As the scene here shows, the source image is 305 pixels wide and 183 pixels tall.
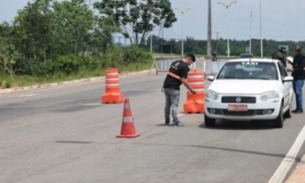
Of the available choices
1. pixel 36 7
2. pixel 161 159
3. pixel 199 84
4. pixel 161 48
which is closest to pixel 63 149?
pixel 161 159

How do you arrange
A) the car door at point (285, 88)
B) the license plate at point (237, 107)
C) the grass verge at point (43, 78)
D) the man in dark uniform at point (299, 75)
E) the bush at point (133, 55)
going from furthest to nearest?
the bush at point (133, 55), the grass verge at point (43, 78), the man in dark uniform at point (299, 75), the car door at point (285, 88), the license plate at point (237, 107)

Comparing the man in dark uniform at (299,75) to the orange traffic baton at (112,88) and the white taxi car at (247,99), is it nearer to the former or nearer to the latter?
the white taxi car at (247,99)

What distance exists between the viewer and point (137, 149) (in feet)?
35.4

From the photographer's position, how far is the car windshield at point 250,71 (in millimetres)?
14297

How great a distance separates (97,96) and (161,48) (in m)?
37.2

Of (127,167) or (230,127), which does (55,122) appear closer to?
(230,127)

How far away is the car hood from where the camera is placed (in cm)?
1310

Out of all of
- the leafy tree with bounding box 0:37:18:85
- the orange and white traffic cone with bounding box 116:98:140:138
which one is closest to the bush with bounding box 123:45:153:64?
the leafy tree with bounding box 0:37:18:85

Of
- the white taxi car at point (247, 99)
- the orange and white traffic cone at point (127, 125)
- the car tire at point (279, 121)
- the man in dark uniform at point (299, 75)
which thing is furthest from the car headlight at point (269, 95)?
the man in dark uniform at point (299, 75)

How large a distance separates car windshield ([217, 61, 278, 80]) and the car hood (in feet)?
1.56

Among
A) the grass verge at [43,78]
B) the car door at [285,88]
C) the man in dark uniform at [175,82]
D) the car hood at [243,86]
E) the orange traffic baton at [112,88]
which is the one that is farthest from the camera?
the grass verge at [43,78]

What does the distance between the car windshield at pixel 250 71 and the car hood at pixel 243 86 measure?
0.48 m

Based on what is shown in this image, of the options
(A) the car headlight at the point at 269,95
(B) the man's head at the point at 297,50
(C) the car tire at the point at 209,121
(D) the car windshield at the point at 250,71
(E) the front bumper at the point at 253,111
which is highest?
(B) the man's head at the point at 297,50

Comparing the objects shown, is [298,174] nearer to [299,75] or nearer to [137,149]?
[137,149]
